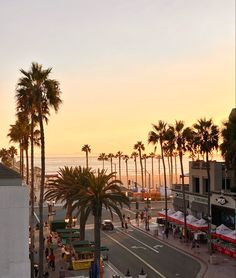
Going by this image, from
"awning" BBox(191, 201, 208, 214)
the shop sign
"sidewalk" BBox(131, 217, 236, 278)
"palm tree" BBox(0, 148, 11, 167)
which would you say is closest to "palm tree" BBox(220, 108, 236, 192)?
the shop sign

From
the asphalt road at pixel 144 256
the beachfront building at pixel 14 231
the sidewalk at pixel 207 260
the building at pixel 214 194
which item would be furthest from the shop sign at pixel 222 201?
the beachfront building at pixel 14 231

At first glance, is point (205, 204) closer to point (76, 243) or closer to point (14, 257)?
point (76, 243)

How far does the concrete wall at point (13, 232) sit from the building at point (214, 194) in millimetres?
32916

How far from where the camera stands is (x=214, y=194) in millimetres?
53312

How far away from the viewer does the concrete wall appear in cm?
1894

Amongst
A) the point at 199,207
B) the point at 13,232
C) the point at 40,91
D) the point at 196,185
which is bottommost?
the point at 199,207

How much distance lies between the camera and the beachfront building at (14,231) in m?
A: 18.9

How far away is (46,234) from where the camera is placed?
59.3 meters

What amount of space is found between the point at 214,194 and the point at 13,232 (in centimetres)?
3770

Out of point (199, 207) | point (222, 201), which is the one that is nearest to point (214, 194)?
point (222, 201)

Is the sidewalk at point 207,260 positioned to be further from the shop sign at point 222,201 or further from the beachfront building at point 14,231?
the beachfront building at point 14,231

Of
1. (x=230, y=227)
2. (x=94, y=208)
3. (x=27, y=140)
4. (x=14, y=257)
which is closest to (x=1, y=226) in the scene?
(x=14, y=257)

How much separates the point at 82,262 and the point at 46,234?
65.8 feet

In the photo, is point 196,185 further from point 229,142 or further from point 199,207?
point 229,142
